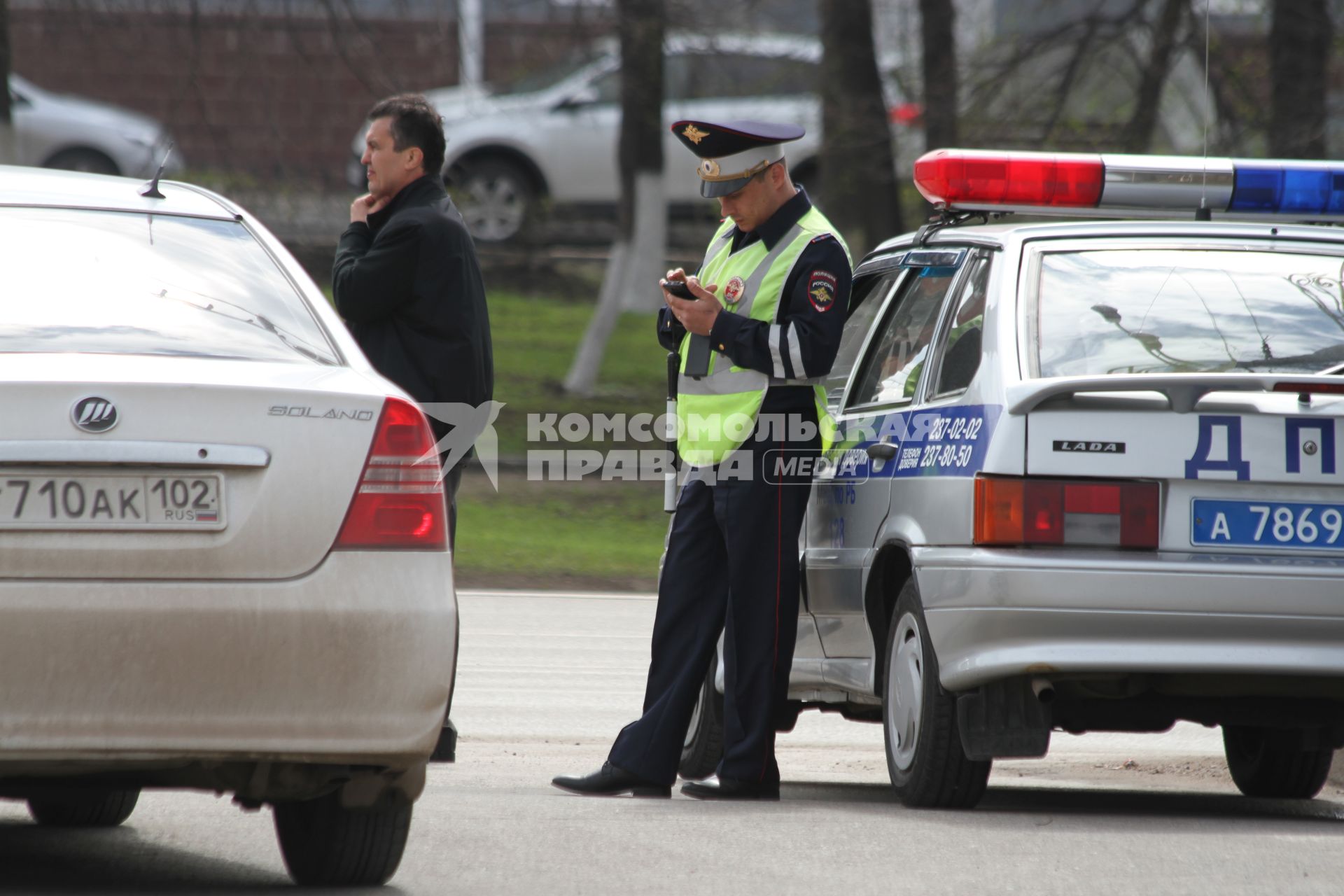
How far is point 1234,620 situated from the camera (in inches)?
204


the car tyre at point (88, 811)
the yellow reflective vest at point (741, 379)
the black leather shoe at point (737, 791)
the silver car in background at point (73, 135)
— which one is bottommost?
the black leather shoe at point (737, 791)

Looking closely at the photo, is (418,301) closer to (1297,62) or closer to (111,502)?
(111,502)

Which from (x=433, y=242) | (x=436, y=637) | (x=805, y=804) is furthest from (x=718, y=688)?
(x=436, y=637)

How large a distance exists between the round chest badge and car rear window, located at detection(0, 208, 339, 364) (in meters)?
1.63

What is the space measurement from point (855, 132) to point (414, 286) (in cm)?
1174

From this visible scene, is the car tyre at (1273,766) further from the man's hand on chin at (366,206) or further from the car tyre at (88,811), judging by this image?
the car tyre at (88,811)

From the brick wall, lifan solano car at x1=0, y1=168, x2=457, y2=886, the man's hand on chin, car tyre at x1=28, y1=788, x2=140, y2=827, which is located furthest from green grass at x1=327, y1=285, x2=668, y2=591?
lifan solano car at x1=0, y1=168, x2=457, y2=886

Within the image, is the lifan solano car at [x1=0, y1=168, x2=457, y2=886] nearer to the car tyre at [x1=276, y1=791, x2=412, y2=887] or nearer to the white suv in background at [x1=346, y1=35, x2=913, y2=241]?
the car tyre at [x1=276, y1=791, x2=412, y2=887]

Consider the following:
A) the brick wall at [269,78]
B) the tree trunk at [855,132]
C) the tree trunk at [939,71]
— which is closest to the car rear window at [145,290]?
the tree trunk at [939,71]

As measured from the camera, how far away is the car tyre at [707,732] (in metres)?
6.65

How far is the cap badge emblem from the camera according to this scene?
235 inches

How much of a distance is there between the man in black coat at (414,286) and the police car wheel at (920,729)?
1.43 m

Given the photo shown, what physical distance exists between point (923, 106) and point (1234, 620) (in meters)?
12.5

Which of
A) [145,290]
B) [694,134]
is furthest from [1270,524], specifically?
[145,290]
